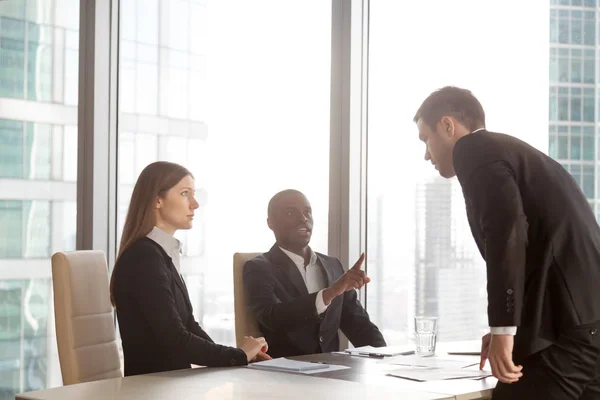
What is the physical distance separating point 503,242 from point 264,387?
721 millimetres

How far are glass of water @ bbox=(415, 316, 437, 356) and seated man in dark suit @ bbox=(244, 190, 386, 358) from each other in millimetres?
316

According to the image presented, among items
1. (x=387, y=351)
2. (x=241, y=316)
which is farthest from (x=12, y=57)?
(x=387, y=351)

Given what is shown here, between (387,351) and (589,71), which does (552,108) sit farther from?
(387,351)

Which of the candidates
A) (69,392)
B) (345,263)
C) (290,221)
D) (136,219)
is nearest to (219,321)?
(345,263)

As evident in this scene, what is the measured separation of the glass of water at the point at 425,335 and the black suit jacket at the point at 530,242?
0.78 meters

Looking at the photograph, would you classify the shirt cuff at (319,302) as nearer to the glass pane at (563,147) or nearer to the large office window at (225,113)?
the large office window at (225,113)

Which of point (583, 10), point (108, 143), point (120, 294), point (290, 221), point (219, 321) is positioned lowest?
point (219, 321)

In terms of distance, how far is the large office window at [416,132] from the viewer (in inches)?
152

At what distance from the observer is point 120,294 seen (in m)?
2.76

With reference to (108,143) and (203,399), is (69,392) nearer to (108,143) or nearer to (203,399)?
(203,399)

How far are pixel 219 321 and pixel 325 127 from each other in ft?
3.86

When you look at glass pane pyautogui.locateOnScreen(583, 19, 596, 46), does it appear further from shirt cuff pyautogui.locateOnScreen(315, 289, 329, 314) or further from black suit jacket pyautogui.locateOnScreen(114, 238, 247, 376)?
black suit jacket pyautogui.locateOnScreen(114, 238, 247, 376)

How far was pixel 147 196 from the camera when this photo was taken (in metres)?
2.98

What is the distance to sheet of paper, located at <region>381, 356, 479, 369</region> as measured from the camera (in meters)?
2.69
